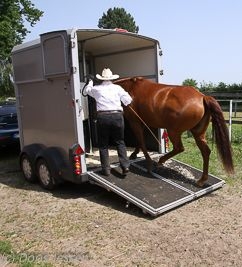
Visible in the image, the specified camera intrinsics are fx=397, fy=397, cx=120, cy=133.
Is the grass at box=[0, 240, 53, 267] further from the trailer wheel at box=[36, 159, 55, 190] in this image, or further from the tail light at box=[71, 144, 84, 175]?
the trailer wheel at box=[36, 159, 55, 190]

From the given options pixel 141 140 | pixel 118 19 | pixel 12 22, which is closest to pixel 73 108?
pixel 141 140

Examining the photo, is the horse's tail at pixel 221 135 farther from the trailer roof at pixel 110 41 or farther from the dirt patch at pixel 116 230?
the trailer roof at pixel 110 41

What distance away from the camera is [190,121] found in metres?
6.24

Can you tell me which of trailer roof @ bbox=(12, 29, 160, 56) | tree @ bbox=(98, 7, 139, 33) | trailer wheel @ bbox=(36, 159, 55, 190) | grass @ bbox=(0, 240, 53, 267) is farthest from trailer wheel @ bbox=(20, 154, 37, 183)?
tree @ bbox=(98, 7, 139, 33)

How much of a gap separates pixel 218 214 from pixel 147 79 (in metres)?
2.94

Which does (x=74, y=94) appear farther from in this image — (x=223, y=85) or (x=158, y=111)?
(x=223, y=85)

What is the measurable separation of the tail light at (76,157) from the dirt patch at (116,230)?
1.78 ft

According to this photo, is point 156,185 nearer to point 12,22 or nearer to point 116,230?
point 116,230

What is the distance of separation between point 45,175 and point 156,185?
6.67ft

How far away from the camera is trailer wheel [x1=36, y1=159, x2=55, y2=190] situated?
22.4 feet

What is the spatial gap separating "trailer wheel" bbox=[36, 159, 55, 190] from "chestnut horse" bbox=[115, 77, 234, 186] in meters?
1.64

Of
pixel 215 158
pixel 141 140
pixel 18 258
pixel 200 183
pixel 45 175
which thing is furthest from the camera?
pixel 215 158

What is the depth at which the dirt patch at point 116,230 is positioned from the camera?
440 centimetres

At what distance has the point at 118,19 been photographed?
212 ft
